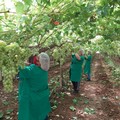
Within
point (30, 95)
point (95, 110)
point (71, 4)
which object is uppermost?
point (71, 4)

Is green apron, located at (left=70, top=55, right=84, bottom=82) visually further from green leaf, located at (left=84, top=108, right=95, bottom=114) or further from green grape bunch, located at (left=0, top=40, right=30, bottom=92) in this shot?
green grape bunch, located at (left=0, top=40, right=30, bottom=92)

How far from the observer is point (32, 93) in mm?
5254

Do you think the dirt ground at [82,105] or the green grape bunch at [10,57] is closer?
the green grape bunch at [10,57]

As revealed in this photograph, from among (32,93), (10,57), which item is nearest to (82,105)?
(32,93)

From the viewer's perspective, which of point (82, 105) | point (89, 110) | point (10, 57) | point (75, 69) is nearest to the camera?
point (10, 57)

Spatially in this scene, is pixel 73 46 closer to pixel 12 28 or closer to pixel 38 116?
pixel 38 116

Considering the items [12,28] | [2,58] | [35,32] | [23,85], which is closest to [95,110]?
[23,85]

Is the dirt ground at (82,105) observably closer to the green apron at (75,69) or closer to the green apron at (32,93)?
the green apron at (75,69)

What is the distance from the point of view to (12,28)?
3.80 meters

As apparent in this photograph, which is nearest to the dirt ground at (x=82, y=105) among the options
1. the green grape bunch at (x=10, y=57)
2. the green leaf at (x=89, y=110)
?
the green leaf at (x=89, y=110)

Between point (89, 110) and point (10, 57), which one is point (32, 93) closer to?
point (10, 57)

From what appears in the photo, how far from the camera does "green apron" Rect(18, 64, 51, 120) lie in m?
5.06

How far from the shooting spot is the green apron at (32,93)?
16.6ft

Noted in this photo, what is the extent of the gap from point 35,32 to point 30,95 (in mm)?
1504
